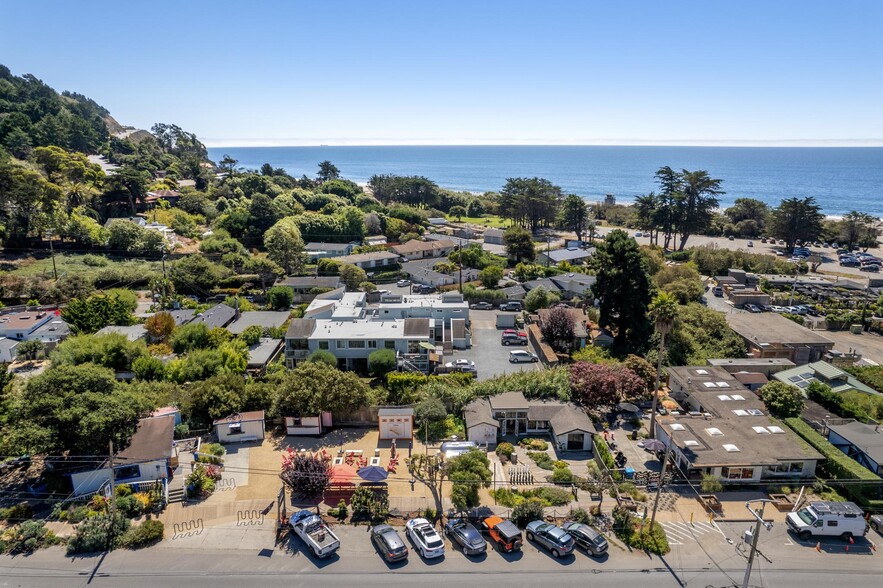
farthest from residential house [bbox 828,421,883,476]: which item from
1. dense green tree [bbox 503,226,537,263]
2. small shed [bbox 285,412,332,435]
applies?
dense green tree [bbox 503,226,537,263]

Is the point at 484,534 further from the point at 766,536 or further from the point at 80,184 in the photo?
the point at 80,184

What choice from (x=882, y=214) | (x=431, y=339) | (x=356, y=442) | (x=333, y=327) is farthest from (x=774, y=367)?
(x=882, y=214)

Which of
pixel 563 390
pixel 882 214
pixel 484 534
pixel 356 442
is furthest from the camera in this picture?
pixel 882 214

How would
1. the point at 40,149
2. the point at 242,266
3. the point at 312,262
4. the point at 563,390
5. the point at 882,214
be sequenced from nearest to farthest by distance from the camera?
the point at 563,390 < the point at 242,266 < the point at 312,262 < the point at 40,149 < the point at 882,214

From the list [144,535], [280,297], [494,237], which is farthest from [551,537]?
[494,237]

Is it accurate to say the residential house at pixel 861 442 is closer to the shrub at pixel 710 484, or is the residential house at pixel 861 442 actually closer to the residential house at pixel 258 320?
the shrub at pixel 710 484

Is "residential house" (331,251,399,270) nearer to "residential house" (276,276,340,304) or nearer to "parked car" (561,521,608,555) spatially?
"residential house" (276,276,340,304)

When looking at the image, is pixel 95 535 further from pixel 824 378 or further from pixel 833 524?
pixel 824 378

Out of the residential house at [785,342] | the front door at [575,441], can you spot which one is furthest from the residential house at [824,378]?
the front door at [575,441]
